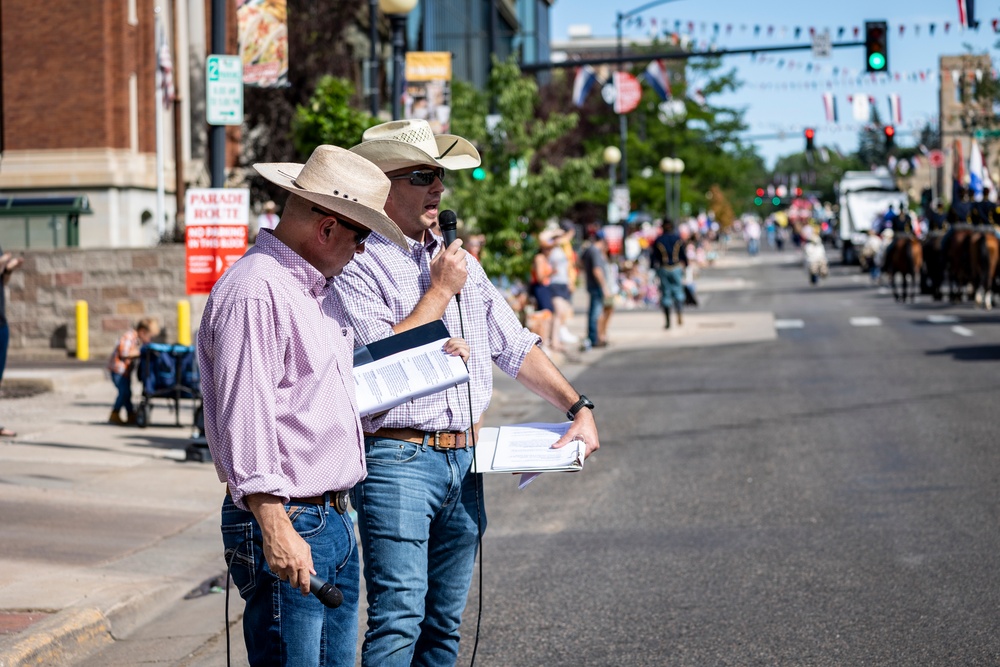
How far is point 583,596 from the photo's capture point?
6926 mm

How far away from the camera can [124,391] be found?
43.5 ft

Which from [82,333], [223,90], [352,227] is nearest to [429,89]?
[82,333]

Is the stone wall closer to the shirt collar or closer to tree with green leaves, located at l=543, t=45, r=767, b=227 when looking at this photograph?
the shirt collar

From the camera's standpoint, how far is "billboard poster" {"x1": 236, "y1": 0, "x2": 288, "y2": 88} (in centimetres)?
1206

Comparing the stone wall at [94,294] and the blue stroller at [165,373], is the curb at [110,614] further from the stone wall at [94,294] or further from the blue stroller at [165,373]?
the stone wall at [94,294]

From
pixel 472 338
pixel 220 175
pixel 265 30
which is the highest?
pixel 265 30

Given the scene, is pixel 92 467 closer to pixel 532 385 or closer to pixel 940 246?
pixel 532 385

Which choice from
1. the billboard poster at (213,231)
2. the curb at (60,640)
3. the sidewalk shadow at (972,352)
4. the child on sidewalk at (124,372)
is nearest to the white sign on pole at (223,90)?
the billboard poster at (213,231)

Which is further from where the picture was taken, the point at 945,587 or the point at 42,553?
the point at 42,553

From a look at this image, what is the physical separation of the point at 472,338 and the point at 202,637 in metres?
2.63

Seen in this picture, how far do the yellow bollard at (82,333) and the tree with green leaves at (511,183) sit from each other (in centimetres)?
571

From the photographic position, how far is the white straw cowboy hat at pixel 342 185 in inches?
144

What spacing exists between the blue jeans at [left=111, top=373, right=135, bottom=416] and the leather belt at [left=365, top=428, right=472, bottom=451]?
9317 mm

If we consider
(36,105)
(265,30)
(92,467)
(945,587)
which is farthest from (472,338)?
(36,105)
